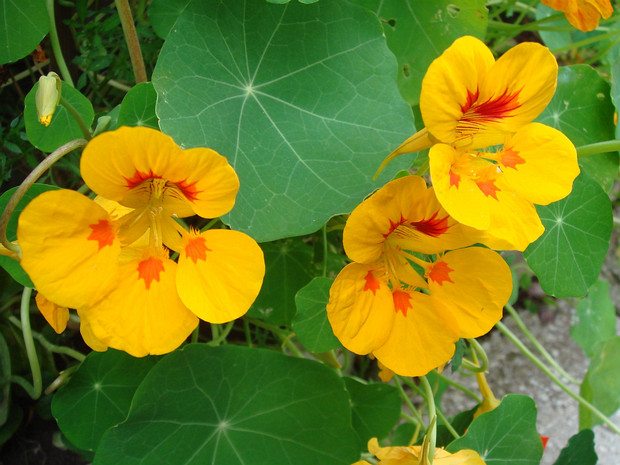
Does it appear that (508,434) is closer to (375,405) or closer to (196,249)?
(375,405)

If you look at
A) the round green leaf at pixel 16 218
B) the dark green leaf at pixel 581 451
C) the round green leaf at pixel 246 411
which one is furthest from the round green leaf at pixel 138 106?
the dark green leaf at pixel 581 451

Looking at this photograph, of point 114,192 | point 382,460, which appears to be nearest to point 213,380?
point 382,460

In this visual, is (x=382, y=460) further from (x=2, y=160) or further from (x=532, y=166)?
(x=2, y=160)

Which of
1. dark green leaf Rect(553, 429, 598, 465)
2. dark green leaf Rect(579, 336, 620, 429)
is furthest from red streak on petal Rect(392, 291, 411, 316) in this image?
dark green leaf Rect(579, 336, 620, 429)

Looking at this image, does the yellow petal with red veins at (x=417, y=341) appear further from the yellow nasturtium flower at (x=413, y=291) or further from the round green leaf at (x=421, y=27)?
the round green leaf at (x=421, y=27)

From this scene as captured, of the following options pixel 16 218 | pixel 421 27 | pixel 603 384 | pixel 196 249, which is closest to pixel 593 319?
pixel 603 384
